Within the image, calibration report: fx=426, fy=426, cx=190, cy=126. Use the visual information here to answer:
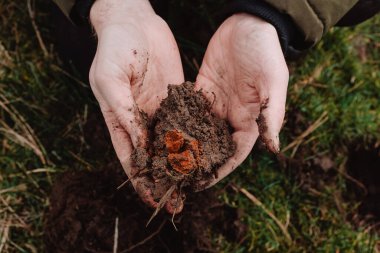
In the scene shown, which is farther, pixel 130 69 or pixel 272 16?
pixel 272 16

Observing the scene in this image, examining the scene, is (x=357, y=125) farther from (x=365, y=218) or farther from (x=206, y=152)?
(x=206, y=152)

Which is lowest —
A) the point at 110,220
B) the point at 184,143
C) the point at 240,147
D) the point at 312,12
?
the point at 110,220

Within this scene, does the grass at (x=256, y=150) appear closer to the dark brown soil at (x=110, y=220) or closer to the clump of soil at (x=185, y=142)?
the dark brown soil at (x=110, y=220)

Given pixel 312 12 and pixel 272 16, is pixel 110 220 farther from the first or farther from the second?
pixel 312 12

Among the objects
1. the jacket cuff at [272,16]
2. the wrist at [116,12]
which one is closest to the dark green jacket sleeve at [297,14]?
the jacket cuff at [272,16]

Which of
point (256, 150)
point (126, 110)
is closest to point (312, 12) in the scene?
point (256, 150)

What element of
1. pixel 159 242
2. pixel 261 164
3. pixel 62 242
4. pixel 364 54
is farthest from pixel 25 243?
pixel 364 54
